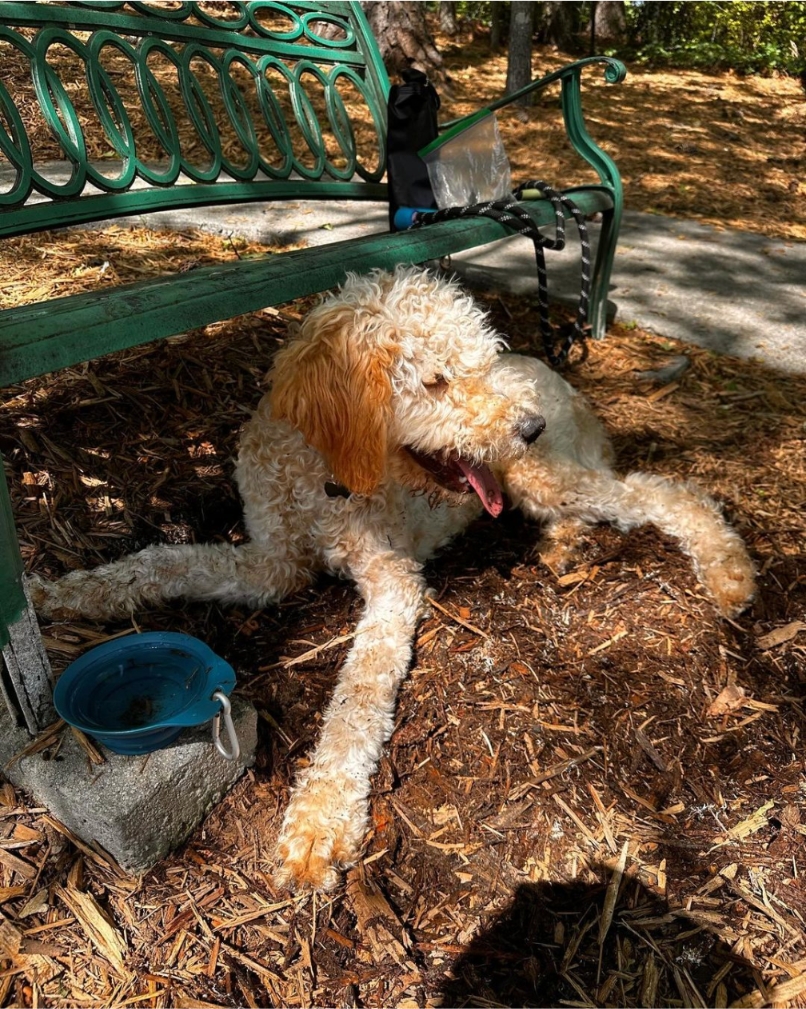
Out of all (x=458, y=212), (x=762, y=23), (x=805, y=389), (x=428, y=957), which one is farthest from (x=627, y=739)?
(x=762, y=23)

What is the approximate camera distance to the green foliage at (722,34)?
14117 millimetres

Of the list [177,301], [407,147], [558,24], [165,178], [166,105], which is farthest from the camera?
[558,24]

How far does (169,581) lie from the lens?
2979 mm

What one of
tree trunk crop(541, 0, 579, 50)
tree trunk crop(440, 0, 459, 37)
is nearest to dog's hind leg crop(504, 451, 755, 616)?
tree trunk crop(440, 0, 459, 37)

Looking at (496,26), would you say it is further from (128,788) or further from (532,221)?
(128,788)

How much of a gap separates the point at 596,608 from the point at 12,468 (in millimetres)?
2621

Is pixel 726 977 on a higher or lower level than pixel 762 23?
lower

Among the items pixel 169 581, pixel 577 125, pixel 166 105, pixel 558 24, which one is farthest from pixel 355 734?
pixel 558 24

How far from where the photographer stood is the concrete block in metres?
2.05

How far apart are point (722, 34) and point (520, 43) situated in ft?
28.3

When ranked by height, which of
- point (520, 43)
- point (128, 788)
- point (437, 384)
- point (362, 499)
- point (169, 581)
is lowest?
point (169, 581)

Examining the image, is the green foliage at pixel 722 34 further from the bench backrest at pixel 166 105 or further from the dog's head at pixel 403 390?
the dog's head at pixel 403 390

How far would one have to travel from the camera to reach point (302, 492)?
9.60ft

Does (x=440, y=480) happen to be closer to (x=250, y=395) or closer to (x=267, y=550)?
(x=267, y=550)
